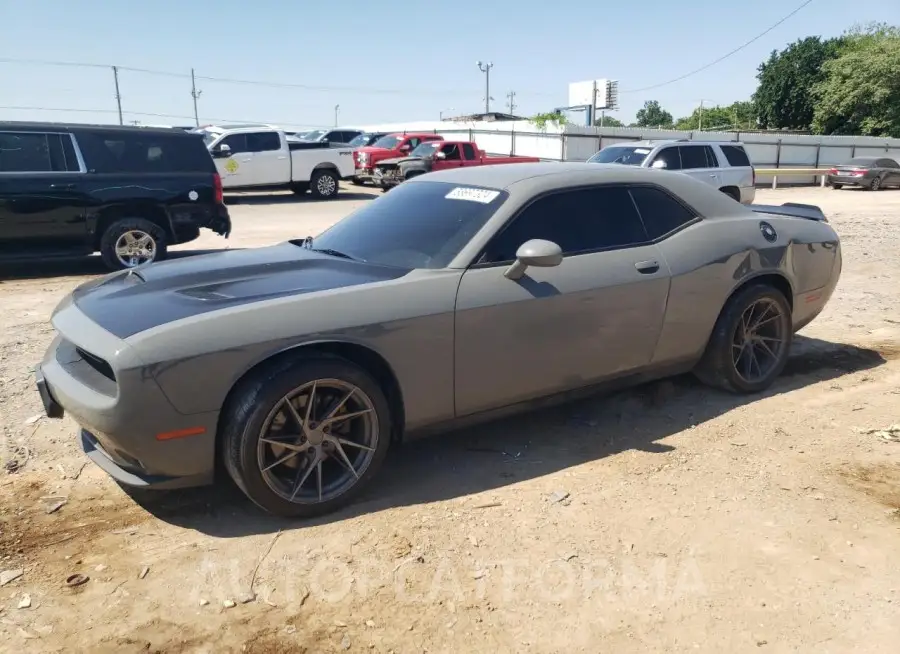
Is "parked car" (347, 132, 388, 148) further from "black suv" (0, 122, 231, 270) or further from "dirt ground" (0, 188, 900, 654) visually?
"dirt ground" (0, 188, 900, 654)

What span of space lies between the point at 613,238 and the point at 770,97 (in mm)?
65965

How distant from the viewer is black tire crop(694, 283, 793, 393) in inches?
189

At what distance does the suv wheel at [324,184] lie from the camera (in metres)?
21.1

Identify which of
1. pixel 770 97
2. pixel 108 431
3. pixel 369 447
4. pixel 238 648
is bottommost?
pixel 238 648

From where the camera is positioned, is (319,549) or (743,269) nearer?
(319,549)

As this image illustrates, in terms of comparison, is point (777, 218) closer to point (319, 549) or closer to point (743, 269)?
point (743, 269)

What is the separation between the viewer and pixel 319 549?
10.5 feet

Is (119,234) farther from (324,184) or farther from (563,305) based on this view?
(324,184)

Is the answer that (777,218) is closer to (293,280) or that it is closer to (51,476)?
(293,280)

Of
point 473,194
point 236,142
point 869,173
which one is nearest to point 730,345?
point 473,194

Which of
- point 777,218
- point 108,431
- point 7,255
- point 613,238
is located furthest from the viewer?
point 7,255

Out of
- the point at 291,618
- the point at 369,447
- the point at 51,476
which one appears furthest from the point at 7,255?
the point at 291,618

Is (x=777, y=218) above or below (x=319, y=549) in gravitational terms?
above

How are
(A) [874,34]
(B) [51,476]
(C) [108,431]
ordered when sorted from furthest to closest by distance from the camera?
(A) [874,34] < (B) [51,476] < (C) [108,431]
